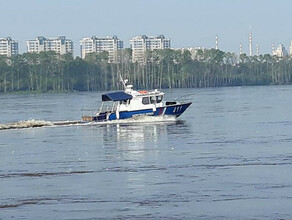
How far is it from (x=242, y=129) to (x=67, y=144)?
1219 cm

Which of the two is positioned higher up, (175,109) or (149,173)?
(175,109)

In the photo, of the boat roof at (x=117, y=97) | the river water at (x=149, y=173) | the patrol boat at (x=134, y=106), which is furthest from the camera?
the patrol boat at (x=134, y=106)

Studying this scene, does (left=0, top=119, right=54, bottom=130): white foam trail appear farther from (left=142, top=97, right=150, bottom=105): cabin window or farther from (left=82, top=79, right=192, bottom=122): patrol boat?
(left=142, top=97, right=150, bottom=105): cabin window

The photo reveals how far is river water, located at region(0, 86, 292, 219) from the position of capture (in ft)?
77.8

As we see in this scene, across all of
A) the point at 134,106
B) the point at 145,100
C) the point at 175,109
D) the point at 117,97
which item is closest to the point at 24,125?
the point at 117,97

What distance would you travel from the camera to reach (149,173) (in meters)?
30.9

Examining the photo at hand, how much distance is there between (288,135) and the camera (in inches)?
1809

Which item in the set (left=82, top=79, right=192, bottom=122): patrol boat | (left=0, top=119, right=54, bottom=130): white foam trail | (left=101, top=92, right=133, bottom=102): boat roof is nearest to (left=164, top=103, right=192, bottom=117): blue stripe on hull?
(left=82, top=79, right=192, bottom=122): patrol boat

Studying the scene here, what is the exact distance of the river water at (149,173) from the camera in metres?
23.7

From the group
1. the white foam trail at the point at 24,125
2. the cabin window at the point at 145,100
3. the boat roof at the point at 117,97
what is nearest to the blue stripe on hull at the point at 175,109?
the cabin window at the point at 145,100

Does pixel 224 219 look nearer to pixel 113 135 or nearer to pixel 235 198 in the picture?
pixel 235 198

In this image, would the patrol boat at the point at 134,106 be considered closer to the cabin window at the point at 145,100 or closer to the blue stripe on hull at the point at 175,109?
the cabin window at the point at 145,100

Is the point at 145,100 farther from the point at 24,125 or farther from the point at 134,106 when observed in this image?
the point at 24,125

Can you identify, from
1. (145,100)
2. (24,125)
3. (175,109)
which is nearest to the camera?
(24,125)
